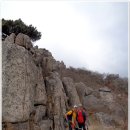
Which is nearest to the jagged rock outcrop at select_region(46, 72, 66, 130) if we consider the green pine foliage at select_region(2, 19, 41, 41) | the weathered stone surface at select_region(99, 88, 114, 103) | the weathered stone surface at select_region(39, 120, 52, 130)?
the weathered stone surface at select_region(39, 120, 52, 130)

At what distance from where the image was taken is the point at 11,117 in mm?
15836

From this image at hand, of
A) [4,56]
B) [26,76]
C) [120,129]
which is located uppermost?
[4,56]

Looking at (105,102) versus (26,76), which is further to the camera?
(105,102)

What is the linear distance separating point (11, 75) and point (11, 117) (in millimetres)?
2088

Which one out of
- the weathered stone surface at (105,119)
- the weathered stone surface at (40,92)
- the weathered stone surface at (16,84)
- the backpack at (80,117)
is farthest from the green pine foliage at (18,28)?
the backpack at (80,117)

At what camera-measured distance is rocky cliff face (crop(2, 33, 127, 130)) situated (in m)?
16.1

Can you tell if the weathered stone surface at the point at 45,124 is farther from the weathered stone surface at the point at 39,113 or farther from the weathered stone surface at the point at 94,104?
the weathered stone surface at the point at 94,104

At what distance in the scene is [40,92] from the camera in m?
19.0

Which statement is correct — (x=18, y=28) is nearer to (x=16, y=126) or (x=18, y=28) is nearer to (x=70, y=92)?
(x=70, y=92)

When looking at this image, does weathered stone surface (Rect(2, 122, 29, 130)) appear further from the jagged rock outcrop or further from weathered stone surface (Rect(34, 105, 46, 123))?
the jagged rock outcrop

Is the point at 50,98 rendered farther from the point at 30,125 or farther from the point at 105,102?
the point at 105,102

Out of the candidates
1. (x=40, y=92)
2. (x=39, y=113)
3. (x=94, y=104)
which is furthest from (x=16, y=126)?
(x=94, y=104)

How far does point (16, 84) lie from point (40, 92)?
2.90 metres

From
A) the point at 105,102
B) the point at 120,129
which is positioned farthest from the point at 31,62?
the point at 105,102
